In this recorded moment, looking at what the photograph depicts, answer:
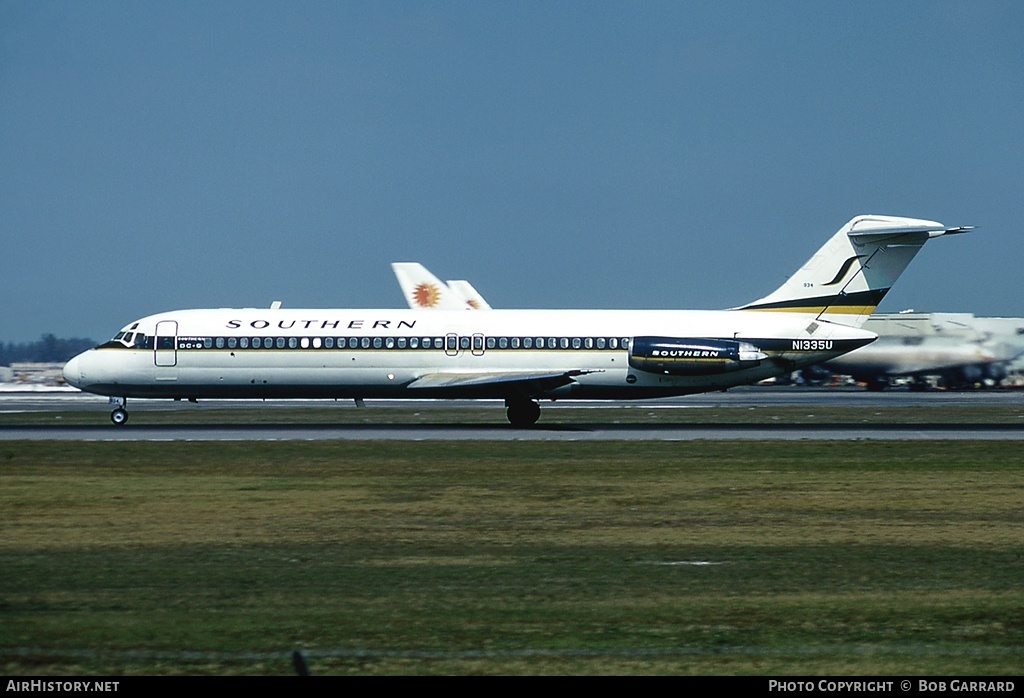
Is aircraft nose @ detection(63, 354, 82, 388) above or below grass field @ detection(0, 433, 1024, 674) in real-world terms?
above

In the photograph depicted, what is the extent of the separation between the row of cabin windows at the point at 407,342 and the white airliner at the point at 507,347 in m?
0.05

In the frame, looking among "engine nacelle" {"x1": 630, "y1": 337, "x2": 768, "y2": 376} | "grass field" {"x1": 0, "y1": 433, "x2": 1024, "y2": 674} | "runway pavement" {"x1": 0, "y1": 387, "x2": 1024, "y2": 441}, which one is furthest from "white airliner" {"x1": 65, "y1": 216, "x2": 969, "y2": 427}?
"grass field" {"x1": 0, "y1": 433, "x2": 1024, "y2": 674}

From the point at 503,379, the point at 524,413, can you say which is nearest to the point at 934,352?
the point at 524,413

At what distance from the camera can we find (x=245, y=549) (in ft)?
50.6

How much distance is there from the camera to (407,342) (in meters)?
39.8

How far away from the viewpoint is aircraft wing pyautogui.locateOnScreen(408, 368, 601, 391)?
129ft

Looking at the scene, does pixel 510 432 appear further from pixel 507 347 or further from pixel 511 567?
pixel 511 567

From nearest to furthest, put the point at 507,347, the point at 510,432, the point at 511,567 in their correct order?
the point at 511,567 → the point at 510,432 → the point at 507,347

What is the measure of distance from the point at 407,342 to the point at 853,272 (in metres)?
15.2

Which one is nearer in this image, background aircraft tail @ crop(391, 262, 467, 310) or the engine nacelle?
the engine nacelle

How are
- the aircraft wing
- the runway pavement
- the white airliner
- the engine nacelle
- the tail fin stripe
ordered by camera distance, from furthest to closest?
the tail fin stripe → the engine nacelle → the white airliner → the aircraft wing → the runway pavement

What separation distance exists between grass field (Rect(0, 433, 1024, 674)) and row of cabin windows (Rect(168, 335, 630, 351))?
42.1ft

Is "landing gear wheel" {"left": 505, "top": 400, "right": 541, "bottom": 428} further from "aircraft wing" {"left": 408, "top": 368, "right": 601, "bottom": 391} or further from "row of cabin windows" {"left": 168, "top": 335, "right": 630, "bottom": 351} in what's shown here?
"row of cabin windows" {"left": 168, "top": 335, "right": 630, "bottom": 351}

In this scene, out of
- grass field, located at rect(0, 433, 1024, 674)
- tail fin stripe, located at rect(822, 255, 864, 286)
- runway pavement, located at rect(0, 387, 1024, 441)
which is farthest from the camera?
tail fin stripe, located at rect(822, 255, 864, 286)
